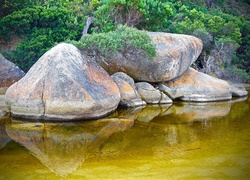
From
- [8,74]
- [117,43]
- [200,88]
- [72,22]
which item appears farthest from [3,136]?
[72,22]

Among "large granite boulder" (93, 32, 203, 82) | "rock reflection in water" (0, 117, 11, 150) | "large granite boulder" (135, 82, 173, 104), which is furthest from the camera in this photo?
"large granite boulder" (93, 32, 203, 82)

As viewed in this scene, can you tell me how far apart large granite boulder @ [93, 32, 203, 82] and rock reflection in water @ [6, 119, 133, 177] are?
514 cm

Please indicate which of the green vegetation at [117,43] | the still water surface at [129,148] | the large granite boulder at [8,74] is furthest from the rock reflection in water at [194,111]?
the large granite boulder at [8,74]

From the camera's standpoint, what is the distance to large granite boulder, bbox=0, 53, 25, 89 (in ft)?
52.7

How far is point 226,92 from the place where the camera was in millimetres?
16656

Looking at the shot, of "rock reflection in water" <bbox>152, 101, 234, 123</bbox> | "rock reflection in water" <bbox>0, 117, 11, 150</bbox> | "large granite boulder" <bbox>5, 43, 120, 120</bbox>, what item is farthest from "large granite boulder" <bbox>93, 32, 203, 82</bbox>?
"rock reflection in water" <bbox>0, 117, 11, 150</bbox>

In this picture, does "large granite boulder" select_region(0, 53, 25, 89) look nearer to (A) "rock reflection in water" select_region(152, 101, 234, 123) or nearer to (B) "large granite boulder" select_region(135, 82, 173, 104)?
(B) "large granite boulder" select_region(135, 82, 173, 104)

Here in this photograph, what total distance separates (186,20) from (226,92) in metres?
8.58

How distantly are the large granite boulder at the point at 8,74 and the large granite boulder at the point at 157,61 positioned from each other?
4682 mm

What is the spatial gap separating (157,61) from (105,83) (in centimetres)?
424

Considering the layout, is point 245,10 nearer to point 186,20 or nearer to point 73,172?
point 186,20

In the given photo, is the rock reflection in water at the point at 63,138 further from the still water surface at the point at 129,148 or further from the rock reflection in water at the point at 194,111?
the rock reflection in water at the point at 194,111

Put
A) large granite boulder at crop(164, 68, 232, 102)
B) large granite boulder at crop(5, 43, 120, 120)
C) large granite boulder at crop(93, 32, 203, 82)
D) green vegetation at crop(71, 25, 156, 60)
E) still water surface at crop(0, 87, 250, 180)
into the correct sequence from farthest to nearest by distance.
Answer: large granite boulder at crop(164, 68, 232, 102)
large granite boulder at crop(93, 32, 203, 82)
green vegetation at crop(71, 25, 156, 60)
large granite boulder at crop(5, 43, 120, 120)
still water surface at crop(0, 87, 250, 180)

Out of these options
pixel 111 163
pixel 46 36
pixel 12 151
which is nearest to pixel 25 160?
pixel 12 151
